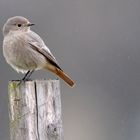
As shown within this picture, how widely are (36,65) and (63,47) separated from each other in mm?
17518

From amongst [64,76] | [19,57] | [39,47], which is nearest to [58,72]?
[64,76]

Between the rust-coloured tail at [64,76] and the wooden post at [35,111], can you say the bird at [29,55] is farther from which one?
the wooden post at [35,111]

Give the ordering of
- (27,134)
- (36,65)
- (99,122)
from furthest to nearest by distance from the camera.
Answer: (99,122) → (36,65) → (27,134)

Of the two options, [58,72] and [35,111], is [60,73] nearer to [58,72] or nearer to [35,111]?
[58,72]

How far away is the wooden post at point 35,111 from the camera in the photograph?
1066cm

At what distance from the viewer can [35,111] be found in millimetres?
10711

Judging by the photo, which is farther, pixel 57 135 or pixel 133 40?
pixel 133 40

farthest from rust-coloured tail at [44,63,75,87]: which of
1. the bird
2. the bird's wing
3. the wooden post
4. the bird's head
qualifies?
the wooden post

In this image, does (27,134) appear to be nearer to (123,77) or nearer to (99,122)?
(99,122)

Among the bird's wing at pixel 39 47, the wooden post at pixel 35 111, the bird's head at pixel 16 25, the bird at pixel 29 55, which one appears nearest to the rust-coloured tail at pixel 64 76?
the bird at pixel 29 55

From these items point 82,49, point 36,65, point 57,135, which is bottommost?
point 57,135

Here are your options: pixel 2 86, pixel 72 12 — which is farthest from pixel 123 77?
pixel 72 12

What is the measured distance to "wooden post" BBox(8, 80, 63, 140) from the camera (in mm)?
10664

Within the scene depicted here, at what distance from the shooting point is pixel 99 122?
81.7 ft
